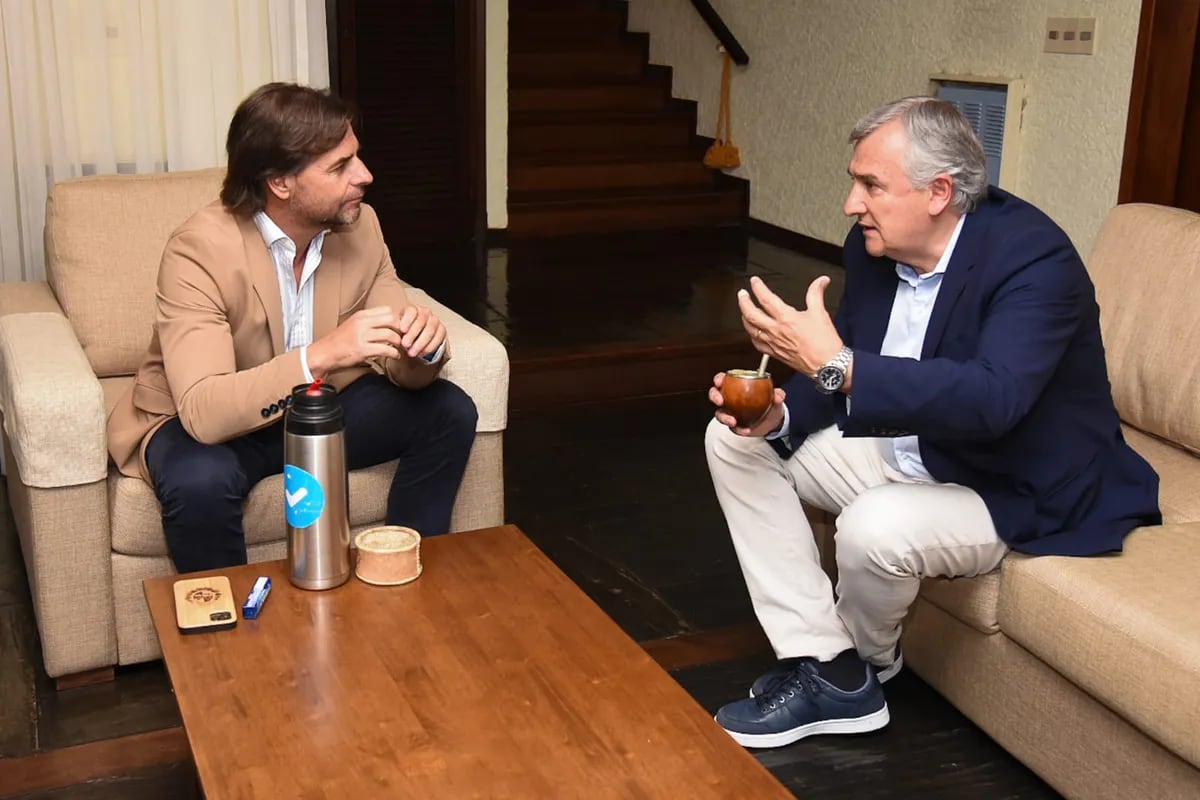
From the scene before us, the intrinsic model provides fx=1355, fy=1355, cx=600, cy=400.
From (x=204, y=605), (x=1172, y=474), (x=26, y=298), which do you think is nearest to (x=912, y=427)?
(x=1172, y=474)

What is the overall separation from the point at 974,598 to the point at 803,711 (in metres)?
0.35

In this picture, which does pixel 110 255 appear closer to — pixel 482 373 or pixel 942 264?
pixel 482 373

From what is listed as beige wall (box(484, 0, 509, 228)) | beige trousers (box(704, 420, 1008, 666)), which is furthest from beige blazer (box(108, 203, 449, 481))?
beige wall (box(484, 0, 509, 228))

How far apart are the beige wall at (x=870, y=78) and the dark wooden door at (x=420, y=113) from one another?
132 cm

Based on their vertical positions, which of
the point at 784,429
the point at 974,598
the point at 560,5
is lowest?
the point at 974,598

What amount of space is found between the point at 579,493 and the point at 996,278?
155cm

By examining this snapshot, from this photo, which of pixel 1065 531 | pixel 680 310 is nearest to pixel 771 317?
pixel 1065 531

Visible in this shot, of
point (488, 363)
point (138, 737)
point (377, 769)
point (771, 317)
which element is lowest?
point (138, 737)

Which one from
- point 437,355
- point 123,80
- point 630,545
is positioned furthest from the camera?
point 123,80

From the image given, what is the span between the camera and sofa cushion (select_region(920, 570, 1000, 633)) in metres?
2.20

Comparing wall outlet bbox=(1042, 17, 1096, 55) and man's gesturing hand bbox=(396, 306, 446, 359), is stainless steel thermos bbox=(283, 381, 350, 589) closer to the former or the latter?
man's gesturing hand bbox=(396, 306, 446, 359)

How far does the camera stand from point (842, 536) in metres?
2.21

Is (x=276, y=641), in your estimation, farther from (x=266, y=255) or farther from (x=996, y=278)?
(x=996, y=278)

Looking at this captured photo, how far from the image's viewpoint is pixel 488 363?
270 cm
